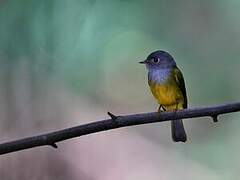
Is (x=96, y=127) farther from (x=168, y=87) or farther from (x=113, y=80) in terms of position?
(x=113, y=80)

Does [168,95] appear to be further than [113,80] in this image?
No

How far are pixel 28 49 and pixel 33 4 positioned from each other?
162 millimetres

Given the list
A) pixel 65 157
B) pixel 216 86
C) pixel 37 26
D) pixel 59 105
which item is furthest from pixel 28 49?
pixel 216 86

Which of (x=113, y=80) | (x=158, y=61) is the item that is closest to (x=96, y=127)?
(x=158, y=61)

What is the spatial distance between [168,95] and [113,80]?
602 mm

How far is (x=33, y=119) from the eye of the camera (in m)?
1.80

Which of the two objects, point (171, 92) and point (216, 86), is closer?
point (171, 92)

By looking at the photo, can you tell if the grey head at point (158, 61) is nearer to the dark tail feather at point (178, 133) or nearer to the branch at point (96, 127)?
the dark tail feather at point (178, 133)

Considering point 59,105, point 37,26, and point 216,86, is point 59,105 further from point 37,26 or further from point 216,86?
point 216,86

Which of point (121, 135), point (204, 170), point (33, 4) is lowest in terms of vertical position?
point (204, 170)

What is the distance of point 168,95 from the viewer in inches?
51.4

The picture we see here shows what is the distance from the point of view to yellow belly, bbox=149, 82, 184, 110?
1.30 meters

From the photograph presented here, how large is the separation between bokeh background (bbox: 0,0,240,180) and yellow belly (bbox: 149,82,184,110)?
0.55 metres

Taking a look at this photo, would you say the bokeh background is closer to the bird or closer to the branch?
the bird
